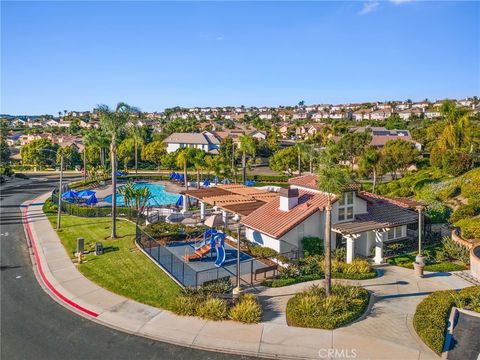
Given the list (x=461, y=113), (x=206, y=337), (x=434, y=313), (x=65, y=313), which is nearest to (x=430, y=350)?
(x=434, y=313)

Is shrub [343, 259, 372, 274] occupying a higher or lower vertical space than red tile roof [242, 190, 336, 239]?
lower

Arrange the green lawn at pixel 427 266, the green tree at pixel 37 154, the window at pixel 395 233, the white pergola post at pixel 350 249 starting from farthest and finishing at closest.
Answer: the green tree at pixel 37 154 → the window at pixel 395 233 → the white pergola post at pixel 350 249 → the green lawn at pixel 427 266

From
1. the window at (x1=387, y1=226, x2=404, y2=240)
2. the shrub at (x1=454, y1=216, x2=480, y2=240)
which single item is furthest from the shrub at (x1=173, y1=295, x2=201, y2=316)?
the shrub at (x1=454, y1=216, x2=480, y2=240)

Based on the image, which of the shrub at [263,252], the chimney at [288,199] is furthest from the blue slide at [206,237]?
the chimney at [288,199]

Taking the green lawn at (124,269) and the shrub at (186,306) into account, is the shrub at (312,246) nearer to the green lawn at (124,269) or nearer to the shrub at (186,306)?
the green lawn at (124,269)

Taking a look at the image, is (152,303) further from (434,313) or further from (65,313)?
(434,313)

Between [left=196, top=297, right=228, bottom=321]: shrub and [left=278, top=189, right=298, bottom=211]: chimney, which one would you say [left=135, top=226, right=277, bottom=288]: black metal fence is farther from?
[left=278, top=189, right=298, bottom=211]: chimney

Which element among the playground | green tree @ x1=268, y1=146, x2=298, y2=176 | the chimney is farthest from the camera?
green tree @ x1=268, y1=146, x2=298, y2=176
